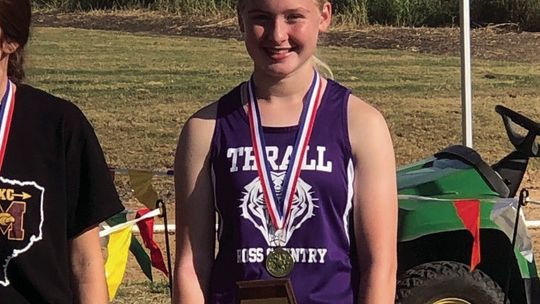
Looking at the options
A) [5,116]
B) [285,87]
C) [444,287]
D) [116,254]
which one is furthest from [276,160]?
[444,287]

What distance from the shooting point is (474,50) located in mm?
15016

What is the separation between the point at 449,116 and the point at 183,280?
371 inches

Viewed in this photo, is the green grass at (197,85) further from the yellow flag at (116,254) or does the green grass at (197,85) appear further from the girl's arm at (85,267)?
the girl's arm at (85,267)

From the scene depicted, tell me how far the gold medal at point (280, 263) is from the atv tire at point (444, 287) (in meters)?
2.11

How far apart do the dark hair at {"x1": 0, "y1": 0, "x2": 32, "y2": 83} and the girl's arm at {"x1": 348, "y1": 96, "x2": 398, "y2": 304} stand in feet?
2.52

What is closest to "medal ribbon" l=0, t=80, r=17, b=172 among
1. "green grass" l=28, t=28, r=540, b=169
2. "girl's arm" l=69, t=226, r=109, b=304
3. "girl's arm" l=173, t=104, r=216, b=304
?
"girl's arm" l=69, t=226, r=109, b=304

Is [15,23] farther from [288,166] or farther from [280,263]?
[280,263]

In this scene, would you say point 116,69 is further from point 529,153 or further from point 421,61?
point 529,153

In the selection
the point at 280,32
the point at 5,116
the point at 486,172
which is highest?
the point at 280,32

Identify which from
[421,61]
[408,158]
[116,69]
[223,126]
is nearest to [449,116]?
[408,158]

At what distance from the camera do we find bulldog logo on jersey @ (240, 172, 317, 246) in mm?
2531

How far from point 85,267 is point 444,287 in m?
2.36

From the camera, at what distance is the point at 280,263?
2.53 m

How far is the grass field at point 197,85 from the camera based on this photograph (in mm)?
10945
